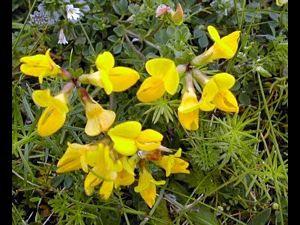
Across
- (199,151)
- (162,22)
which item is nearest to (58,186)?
(199,151)

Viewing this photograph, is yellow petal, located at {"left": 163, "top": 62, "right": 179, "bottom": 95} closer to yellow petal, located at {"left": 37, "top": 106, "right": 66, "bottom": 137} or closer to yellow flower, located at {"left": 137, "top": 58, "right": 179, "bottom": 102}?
yellow flower, located at {"left": 137, "top": 58, "right": 179, "bottom": 102}

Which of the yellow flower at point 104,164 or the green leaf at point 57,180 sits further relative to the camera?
the green leaf at point 57,180

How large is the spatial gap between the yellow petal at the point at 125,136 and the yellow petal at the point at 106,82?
8 centimetres

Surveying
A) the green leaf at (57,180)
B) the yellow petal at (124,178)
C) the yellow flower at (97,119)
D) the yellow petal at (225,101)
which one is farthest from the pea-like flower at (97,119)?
the green leaf at (57,180)

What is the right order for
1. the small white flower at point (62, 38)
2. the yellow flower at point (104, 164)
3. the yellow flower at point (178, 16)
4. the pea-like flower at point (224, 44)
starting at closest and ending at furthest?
the yellow flower at point (104, 164)
the pea-like flower at point (224, 44)
the yellow flower at point (178, 16)
the small white flower at point (62, 38)

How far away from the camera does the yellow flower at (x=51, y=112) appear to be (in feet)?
4.23

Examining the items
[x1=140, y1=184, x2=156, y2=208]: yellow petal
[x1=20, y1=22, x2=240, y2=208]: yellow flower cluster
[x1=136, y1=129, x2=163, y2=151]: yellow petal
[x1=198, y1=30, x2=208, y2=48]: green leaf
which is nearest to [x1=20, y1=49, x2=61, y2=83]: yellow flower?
[x1=20, y1=22, x2=240, y2=208]: yellow flower cluster

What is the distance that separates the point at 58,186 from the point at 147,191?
12.9 inches

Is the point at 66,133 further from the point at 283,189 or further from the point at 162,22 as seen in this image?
the point at 283,189

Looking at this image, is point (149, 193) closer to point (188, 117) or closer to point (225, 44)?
point (188, 117)

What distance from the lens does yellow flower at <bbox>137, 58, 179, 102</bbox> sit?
1334mm

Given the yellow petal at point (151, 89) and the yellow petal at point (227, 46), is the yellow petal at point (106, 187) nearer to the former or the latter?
the yellow petal at point (151, 89)

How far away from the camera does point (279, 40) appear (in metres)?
1.71
